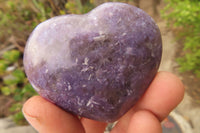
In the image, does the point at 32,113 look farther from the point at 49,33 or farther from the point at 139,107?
the point at 139,107

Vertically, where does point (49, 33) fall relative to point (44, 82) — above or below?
above

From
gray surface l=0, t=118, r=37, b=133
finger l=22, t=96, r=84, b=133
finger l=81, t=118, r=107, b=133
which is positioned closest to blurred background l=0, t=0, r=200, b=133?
gray surface l=0, t=118, r=37, b=133

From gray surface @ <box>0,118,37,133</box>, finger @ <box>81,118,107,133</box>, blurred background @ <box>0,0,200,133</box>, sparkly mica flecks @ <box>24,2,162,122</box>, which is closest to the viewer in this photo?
sparkly mica flecks @ <box>24,2,162,122</box>

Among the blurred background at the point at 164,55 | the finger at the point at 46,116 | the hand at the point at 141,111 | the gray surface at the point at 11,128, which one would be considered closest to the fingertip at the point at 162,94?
the hand at the point at 141,111

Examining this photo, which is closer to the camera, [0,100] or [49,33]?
[49,33]

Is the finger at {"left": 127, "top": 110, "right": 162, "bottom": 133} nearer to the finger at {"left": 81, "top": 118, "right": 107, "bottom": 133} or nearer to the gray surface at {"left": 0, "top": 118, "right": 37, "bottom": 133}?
the finger at {"left": 81, "top": 118, "right": 107, "bottom": 133}

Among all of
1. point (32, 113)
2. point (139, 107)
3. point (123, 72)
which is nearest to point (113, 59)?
point (123, 72)
